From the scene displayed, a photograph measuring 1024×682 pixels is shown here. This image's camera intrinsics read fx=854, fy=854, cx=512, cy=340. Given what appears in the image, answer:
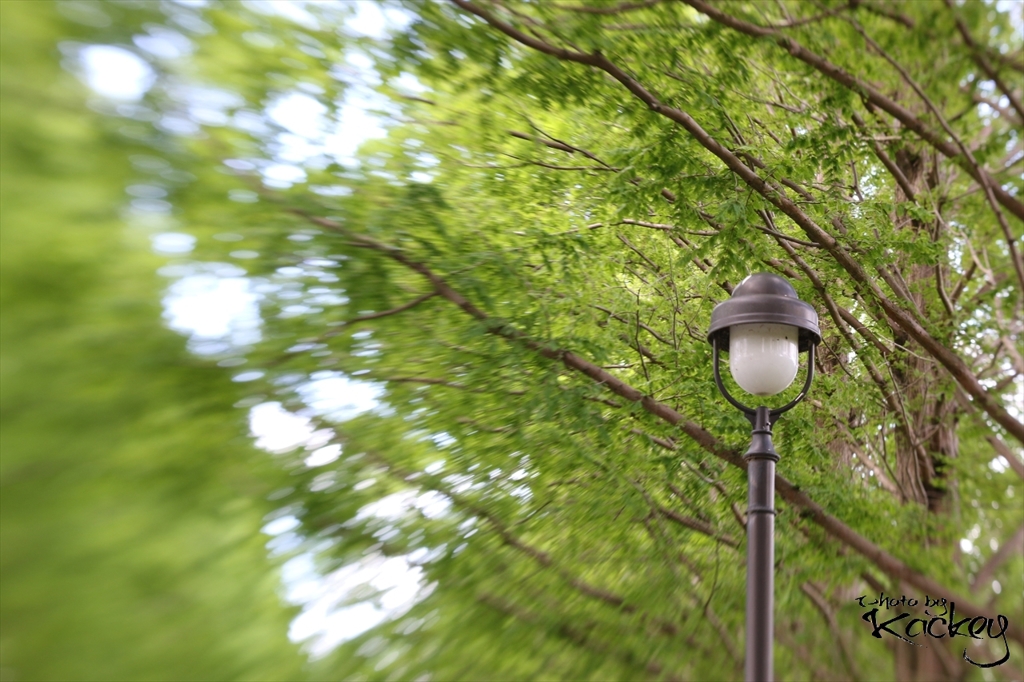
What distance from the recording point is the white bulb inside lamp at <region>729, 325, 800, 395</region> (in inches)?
142

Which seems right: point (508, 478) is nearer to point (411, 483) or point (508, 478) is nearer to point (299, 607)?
point (411, 483)

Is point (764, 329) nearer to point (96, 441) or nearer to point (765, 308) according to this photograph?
point (765, 308)

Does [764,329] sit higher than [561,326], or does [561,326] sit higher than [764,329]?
[764,329]

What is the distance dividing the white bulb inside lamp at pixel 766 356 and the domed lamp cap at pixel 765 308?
75 mm

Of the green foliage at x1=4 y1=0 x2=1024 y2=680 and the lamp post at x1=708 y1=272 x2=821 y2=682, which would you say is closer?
the lamp post at x1=708 y1=272 x2=821 y2=682

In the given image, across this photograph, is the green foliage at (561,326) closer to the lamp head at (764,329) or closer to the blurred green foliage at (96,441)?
the blurred green foliage at (96,441)

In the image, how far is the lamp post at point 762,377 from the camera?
3.56 m

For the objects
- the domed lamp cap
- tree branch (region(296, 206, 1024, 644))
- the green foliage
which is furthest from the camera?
tree branch (region(296, 206, 1024, 644))

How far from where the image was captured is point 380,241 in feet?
15.7

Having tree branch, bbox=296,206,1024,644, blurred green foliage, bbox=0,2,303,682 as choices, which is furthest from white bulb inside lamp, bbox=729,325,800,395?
blurred green foliage, bbox=0,2,303,682

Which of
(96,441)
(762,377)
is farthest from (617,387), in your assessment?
(96,441)

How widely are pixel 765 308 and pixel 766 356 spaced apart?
0.72 ft

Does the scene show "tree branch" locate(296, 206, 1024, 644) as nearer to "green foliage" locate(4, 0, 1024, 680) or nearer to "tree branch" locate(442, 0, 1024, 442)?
"green foliage" locate(4, 0, 1024, 680)

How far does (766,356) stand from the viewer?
3613 millimetres
